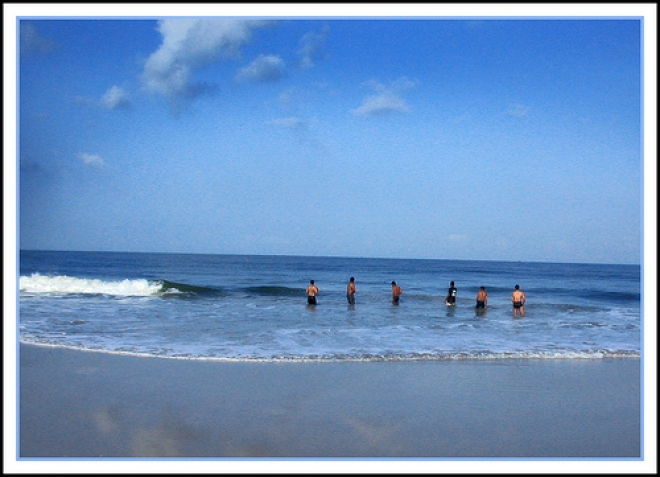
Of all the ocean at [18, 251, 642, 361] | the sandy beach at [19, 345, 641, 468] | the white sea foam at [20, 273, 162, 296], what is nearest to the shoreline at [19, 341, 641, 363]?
the ocean at [18, 251, 642, 361]

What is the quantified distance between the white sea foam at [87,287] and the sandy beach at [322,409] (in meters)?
17.2

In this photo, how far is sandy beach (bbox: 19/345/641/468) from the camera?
222 inches

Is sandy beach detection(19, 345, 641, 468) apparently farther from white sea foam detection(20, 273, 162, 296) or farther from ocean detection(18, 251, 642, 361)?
white sea foam detection(20, 273, 162, 296)

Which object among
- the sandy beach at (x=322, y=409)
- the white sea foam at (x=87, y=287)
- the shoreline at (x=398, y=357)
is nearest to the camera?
the sandy beach at (x=322, y=409)

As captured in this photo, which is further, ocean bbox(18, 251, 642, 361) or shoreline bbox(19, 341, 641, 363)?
ocean bbox(18, 251, 642, 361)

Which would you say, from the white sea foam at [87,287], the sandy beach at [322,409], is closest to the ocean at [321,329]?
the sandy beach at [322,409]

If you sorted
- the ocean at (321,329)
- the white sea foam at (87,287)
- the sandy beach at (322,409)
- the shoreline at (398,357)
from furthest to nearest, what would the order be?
the white sea foam at (87,287)
the ocean at (321,329)
the shoreline at (398,357)
the sandy beach at (322,409)

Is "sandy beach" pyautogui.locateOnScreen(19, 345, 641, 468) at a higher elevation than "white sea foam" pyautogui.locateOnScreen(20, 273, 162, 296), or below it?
higher

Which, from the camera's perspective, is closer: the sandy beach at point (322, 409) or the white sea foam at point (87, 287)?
the sandy beach at point (322, 409)

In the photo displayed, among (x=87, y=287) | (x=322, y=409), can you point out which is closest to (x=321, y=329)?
(x=322, y=409)

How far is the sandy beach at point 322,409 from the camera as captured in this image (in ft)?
18.5

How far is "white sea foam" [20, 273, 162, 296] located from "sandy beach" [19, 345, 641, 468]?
17208 mm

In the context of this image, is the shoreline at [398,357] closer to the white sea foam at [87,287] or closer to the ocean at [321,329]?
the ocean at [321,329]

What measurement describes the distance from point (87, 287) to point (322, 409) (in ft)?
79.4
